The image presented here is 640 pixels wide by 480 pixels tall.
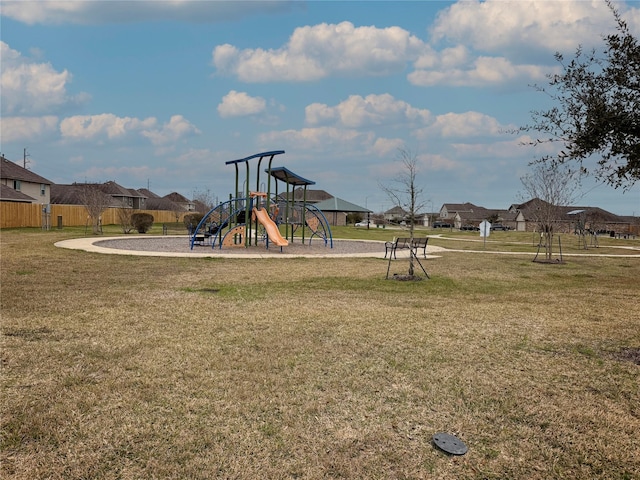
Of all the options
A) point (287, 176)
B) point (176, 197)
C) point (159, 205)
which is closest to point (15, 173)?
point (287, 176)

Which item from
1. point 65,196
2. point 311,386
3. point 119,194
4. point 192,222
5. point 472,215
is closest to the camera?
point 311,386

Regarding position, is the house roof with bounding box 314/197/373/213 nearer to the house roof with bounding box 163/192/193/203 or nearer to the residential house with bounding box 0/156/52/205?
the residential house with bounding box 0/156/52/205

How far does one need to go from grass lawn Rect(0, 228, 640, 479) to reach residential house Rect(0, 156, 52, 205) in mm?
39435

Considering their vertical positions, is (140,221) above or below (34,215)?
below

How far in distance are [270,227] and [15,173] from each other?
37.2 m

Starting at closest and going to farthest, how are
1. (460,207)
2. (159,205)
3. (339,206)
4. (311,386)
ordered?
1. (311,386)
2. (339,206)
3. (159,205)
4. (460,207)

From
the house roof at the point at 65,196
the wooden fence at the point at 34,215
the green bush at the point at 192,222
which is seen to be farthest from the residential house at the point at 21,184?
the green bush at the point at 192,222

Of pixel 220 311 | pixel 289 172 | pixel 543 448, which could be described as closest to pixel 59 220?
pixel 289 172

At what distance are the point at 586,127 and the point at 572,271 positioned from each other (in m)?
11.2

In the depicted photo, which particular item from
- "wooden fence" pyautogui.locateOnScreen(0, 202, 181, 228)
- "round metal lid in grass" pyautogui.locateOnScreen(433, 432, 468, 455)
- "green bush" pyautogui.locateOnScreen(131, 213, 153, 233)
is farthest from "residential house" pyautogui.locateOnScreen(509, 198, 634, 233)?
"wooden fence" pyautogui.locateOnScreen(0, 202, 181, 228)

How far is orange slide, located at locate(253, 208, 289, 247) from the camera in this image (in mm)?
19172

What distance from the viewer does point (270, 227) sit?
1961 centimetres

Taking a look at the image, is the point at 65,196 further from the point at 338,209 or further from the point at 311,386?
the point at 311,386

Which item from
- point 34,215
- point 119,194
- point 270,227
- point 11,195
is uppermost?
point 119,194
